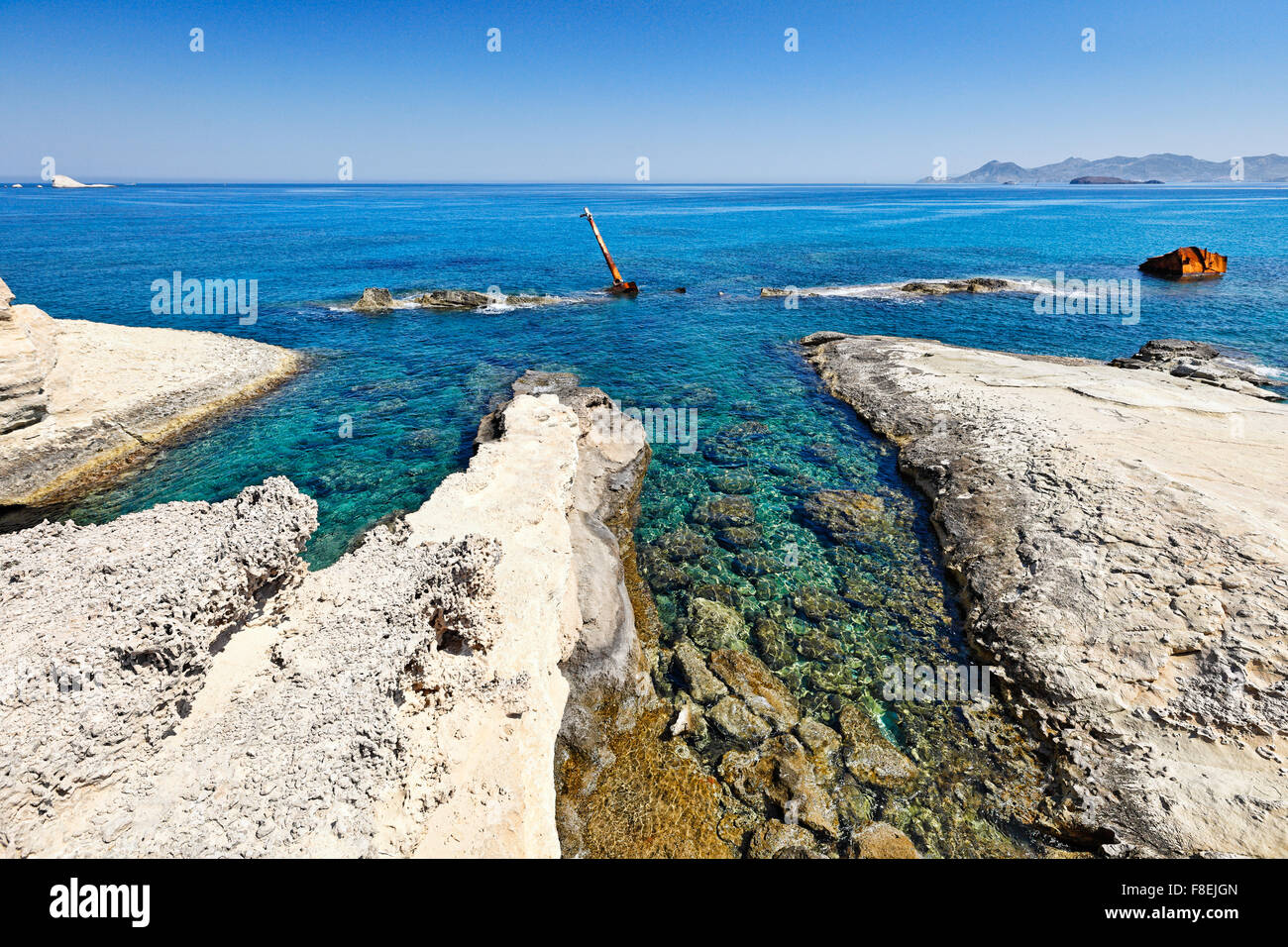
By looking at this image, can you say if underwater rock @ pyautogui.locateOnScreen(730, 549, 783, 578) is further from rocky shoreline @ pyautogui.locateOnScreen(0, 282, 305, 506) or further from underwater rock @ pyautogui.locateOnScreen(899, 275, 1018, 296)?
underwater rock @ pyautogui.locateOnScreen(899, 275, 1018, 296)

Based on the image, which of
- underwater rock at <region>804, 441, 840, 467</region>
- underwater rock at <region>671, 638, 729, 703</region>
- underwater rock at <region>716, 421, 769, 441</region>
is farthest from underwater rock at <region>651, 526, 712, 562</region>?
underwater rock at <region>716, 421, 769, 441</region>

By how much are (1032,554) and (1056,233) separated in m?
100

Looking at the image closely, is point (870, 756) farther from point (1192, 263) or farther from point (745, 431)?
point (1192, 263)

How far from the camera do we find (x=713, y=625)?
1391 cm

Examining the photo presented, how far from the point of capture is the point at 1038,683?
37.9ft

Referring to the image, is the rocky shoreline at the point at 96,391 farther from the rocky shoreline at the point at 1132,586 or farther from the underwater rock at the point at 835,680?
the rocky shoreline at the point at 1132,586

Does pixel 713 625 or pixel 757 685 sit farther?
pixel 713 625

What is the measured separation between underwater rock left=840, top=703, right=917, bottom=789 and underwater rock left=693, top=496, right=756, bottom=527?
7.51 m

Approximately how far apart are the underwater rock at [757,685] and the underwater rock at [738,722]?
25 cm

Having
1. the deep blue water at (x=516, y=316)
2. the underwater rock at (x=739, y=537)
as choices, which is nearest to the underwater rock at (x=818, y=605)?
the underwater rock at (x=739, y=537)

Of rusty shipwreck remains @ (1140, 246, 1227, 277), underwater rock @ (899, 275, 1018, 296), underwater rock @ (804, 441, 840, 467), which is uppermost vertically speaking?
rusty shipwreck remains @ (1140, 246, 1227, 277)

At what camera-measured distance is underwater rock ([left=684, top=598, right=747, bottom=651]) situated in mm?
13430

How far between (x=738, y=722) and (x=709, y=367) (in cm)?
2406

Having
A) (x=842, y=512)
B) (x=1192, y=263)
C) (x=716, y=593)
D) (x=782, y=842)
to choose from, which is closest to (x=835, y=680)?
(x=716, y=593)
